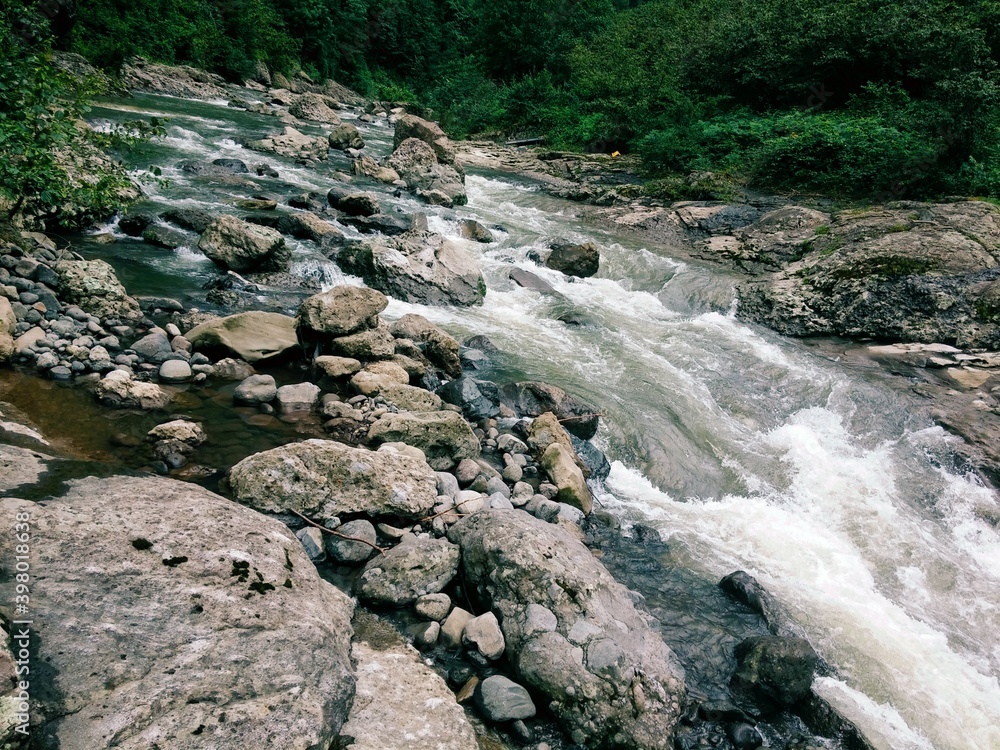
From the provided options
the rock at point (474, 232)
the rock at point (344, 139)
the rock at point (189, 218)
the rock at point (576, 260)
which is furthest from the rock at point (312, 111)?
the rock at point (576, 260)

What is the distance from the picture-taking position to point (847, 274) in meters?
10.8

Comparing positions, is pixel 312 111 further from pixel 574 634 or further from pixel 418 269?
pixel 574 634

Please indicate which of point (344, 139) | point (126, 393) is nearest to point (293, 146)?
point (344, 139)

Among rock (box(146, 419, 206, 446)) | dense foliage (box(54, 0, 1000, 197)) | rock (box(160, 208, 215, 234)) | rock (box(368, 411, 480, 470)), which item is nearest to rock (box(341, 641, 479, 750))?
rock (box(368, 411, 480, 470))

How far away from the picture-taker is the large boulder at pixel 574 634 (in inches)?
129

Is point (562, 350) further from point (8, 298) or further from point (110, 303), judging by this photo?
point (8, 298)

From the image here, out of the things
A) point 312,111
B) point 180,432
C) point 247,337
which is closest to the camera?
point 180,432

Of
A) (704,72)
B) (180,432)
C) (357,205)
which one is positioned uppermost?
(704,72)

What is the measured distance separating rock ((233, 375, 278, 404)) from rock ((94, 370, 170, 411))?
0.63m

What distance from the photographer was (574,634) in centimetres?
354

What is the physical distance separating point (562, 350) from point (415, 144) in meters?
12.2

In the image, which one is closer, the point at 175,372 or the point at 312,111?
the point at 175,372

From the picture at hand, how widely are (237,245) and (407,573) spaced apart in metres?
6.70

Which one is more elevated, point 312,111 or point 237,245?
point 312,111
